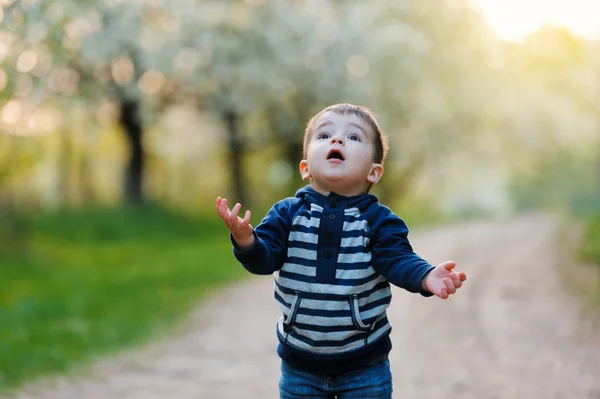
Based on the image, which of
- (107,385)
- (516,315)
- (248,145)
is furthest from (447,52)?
(107,385)

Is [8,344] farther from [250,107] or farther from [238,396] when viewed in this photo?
[250,107]

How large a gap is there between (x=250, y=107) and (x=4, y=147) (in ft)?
31.4

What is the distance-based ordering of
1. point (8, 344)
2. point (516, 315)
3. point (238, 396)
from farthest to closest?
point (516, 315)
point (8, 344)
point (238, 396)

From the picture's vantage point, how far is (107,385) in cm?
567

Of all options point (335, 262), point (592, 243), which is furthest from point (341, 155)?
point (592, 243)

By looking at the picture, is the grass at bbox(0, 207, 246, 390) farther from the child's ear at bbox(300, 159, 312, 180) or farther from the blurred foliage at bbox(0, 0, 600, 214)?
the child's ear at bbox(300, 159, 312, 180)

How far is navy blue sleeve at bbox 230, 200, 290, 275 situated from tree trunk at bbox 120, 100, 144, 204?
1756 centimetres

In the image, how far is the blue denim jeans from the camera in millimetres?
2744

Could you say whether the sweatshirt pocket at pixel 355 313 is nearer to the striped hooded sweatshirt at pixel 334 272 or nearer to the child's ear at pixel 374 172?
the striped hooded sweatshirt at pixel 334 272

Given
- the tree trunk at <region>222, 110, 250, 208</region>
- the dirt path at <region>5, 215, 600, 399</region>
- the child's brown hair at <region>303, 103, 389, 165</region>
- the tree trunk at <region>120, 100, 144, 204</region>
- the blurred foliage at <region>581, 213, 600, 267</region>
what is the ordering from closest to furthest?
the child's brown hair at <region>303, 103, 389, 165</region>, the dirt path at <region>5, 215, 600, 399</region>, the blurred foliage at <region>581, 213, 600, 267</region>, the tree trunk at <region>120, 100, 144, 204</region>, the tree trunk at <region>222, 110, 250, 208</region>

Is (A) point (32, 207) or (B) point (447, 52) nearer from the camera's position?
(A) point (32, 207)

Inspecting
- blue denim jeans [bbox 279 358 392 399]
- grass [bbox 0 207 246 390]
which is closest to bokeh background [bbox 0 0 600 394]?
grass [bbox 0 207 246 390]

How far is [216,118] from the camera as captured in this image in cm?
2023

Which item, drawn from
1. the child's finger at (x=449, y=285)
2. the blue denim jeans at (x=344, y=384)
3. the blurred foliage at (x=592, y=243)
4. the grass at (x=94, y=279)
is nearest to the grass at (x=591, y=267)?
the blurred foliage at (x=592, y=243)
